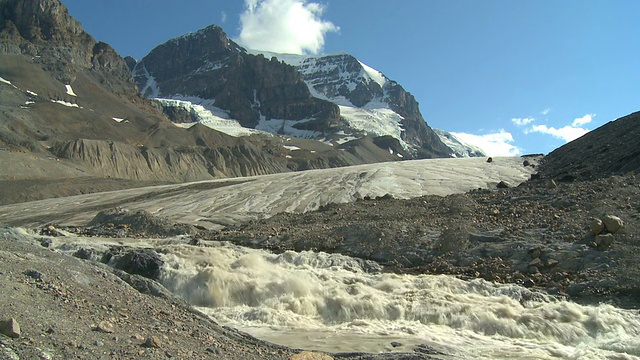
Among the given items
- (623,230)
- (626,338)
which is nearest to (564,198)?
(623,230)

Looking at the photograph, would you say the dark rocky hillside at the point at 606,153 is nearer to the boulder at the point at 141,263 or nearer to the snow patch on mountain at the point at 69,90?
the boulder at the point at 141,263

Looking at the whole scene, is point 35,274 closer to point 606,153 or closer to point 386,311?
point 386,311

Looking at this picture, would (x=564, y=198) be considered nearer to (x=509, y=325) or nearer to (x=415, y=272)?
(x=415, y=272)

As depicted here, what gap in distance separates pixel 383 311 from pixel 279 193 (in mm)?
26515

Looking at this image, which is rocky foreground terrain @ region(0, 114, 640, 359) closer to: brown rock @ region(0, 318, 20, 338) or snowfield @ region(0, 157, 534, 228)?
brown rock @ region(0, 318, 20, 338)

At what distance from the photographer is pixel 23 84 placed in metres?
122

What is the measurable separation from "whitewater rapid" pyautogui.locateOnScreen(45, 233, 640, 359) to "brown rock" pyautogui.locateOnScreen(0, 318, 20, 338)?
6.71m

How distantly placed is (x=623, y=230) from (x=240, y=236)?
16.3 metres

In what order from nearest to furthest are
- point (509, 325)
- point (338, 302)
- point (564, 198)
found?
point (509, 325)
point (338, 302)
point (564, 198)

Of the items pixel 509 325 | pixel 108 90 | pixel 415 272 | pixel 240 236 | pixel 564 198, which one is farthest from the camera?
pixel 108 90

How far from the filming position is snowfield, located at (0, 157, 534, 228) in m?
37.3

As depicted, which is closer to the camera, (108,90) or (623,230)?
(623,230)

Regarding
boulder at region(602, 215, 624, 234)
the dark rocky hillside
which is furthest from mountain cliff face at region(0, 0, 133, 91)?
boulder at region(602, 215, 624, 234)

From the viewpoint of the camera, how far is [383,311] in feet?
53.4
